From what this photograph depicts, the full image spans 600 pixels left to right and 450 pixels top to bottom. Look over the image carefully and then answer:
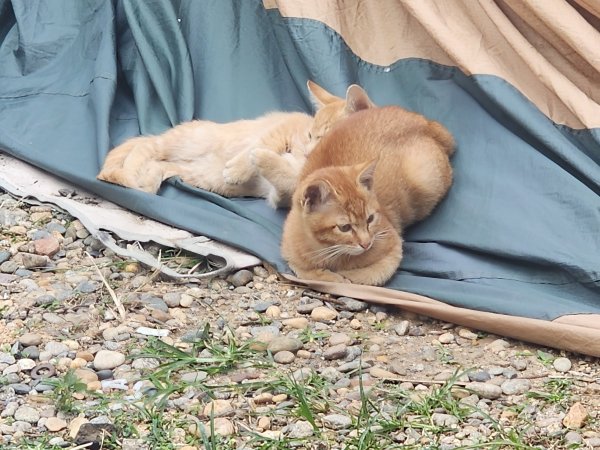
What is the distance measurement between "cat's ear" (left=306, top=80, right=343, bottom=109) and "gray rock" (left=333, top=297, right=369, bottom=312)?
1035 millimetres

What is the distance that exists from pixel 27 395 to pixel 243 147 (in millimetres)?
1779

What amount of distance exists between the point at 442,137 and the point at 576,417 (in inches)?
56.1

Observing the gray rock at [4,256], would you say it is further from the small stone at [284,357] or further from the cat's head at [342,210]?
the small stone at [284,357]

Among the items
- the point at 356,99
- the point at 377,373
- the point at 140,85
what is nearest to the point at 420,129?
the point at 356,99

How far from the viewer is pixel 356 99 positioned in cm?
394

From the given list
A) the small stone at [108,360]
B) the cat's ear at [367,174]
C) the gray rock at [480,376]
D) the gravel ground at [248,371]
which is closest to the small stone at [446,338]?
the gravel ground at [248,371]

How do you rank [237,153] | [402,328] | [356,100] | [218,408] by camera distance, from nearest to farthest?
[218,408]
[402,328]
[356,100]
[237,153]

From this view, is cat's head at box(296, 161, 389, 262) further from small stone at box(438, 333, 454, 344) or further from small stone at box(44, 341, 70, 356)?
small stone at box(44, 341, 70, 356)

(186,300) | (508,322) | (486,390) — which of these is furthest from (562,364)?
(186,300)

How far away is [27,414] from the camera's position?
2.60 meters

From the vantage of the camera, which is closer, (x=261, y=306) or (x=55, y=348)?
(x=55, y=348)

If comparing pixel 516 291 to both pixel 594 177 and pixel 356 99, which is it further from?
pixel 356 99

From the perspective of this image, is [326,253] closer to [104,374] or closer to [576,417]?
[104,374]

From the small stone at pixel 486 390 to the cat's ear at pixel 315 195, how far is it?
921 mm
